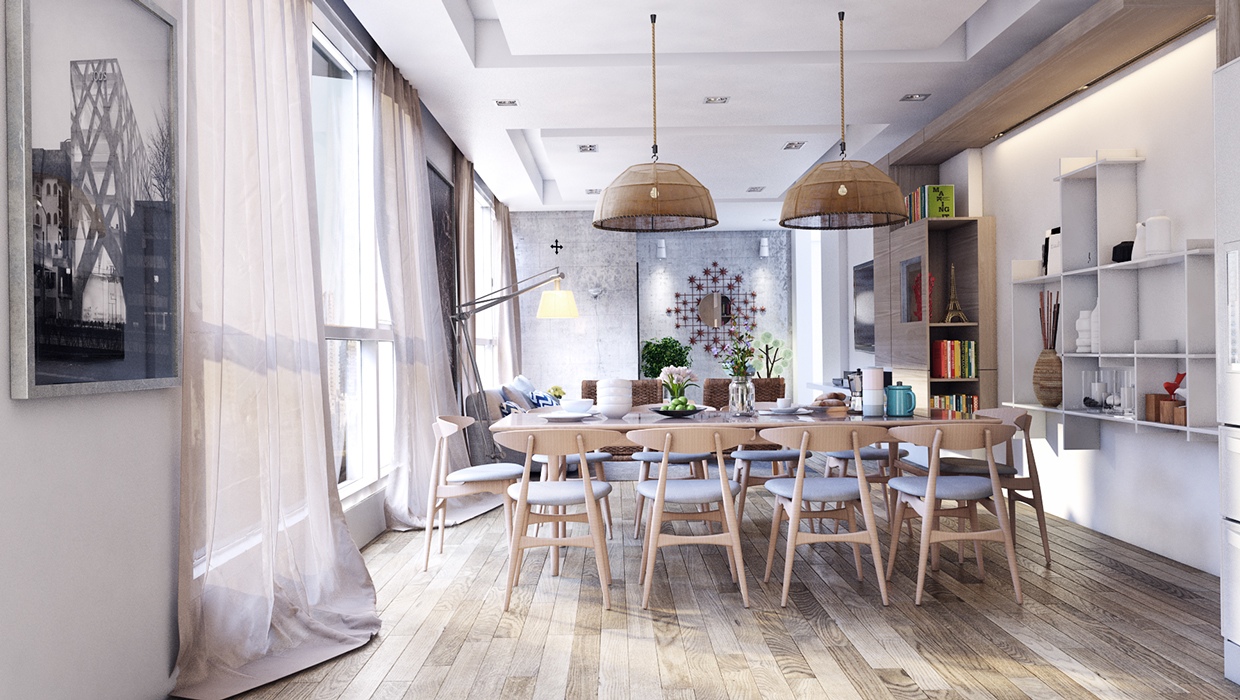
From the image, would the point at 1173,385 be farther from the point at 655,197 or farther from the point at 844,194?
the point at 655,197

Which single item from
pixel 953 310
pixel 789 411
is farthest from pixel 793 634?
pixel 953 310

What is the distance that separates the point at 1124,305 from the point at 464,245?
506cm

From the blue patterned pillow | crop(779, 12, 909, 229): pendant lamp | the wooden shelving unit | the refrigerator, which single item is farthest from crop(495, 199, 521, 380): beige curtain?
the refrigerator

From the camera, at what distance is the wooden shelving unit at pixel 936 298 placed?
595cm

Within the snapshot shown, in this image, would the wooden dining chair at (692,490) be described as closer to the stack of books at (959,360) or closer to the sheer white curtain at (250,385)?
the sheer white curtain at (250,385)

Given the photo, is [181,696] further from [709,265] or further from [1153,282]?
[709,265]

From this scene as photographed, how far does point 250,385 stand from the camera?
2932 mm

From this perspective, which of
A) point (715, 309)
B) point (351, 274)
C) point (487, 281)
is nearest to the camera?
point (351, 274)


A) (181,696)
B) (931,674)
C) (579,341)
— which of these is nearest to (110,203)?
(181,696)

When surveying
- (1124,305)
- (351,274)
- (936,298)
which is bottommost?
(1124,305)

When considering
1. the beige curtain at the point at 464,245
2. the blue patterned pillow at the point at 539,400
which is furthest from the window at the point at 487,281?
the beige curtain at the point at 464,245

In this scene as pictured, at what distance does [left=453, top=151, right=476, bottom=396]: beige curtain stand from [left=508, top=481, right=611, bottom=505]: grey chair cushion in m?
3.37

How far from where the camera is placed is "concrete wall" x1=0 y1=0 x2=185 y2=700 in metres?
1.97

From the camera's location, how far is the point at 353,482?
496 cm
